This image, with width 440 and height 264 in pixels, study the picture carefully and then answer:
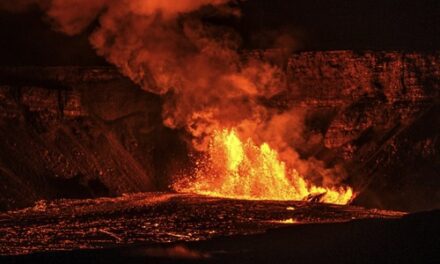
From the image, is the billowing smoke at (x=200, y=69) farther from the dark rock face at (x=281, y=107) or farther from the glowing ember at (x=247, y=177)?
the dark rock face at (x=281, y=107)

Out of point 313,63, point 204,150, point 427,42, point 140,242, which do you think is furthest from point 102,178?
point 427,42

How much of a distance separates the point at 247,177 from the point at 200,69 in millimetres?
6687

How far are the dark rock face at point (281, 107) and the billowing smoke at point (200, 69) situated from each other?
1175 millimetres

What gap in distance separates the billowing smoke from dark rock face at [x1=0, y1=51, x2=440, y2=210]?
117 cm

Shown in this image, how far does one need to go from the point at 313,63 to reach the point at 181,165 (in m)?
9.63

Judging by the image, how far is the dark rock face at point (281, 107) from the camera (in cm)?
5053

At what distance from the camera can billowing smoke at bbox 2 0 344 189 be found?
53.8 m

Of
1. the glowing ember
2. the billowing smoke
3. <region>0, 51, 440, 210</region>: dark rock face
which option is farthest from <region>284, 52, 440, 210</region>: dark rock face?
the glowing ember

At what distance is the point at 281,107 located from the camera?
54812mm

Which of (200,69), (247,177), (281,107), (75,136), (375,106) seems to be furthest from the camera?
(281,107)

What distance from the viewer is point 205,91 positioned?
54.4 meters

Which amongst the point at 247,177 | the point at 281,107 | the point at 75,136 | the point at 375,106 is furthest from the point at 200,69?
the point at 375,106

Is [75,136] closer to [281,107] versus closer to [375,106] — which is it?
[281,107]

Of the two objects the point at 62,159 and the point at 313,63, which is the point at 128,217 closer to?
the point at 62,159
